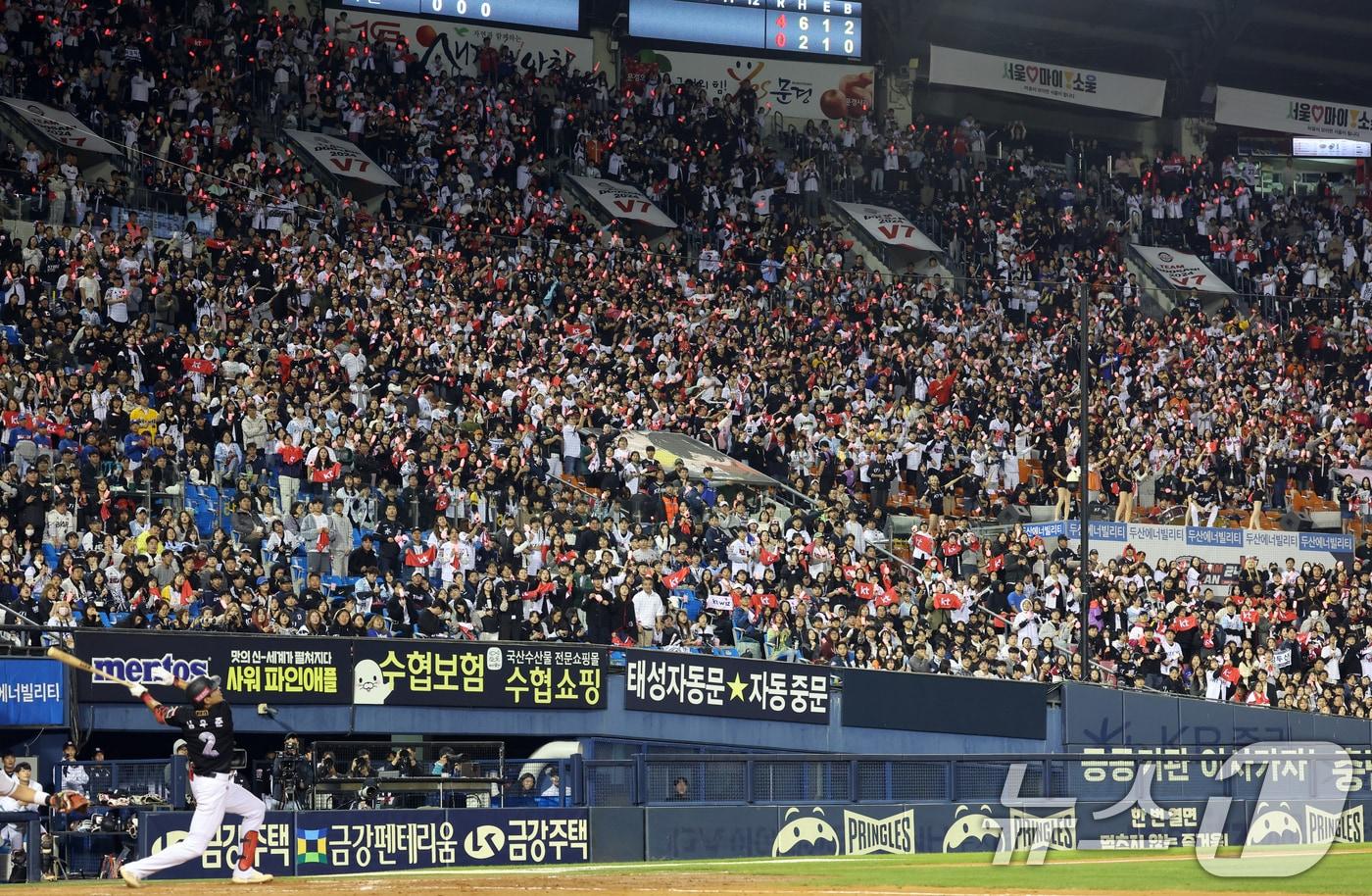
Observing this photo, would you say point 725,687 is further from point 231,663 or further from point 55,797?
point 55,797

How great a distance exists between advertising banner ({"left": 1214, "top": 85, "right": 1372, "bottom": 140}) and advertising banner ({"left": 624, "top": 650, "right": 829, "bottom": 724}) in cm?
3349

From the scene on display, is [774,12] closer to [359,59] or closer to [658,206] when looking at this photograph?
[658,206]

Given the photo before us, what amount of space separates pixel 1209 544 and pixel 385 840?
2003cm

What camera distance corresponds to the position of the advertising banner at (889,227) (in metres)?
46.9

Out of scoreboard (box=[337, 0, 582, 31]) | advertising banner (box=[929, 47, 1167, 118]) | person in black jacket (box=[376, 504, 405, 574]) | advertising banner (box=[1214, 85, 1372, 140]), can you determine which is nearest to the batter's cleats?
person in black jacket (box=[376, 504, 405, 574])

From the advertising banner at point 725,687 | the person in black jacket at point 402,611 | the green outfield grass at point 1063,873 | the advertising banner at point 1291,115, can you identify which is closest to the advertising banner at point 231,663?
the person in black jacket at point 402,611

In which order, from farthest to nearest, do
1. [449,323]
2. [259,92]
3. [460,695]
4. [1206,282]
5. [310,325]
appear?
[1206,282]
[259,92]
[449,323]
[310,325]
[460,695]

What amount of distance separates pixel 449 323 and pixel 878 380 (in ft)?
30.2

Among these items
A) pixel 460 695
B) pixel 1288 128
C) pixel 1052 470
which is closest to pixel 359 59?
pixel 1052 470

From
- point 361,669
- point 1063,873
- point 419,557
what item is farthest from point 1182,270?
point 1063,873

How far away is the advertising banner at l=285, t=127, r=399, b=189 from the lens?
4012 centimetres

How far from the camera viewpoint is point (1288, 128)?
183 ft

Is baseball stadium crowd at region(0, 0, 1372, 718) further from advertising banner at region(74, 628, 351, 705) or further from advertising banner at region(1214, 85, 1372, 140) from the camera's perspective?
advertising banner at region(1214, 85, 1372, 140)

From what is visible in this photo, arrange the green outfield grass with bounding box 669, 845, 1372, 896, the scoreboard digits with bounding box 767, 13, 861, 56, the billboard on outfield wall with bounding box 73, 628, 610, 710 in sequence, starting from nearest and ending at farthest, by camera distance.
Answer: the green outfield grass with bounding box 669, 845, 1372, 896 → the billboard on outfield wall with bounding box 73, 628, 610, 710 → the scoreboard digits with bounding box 767, 13, 861, 56
